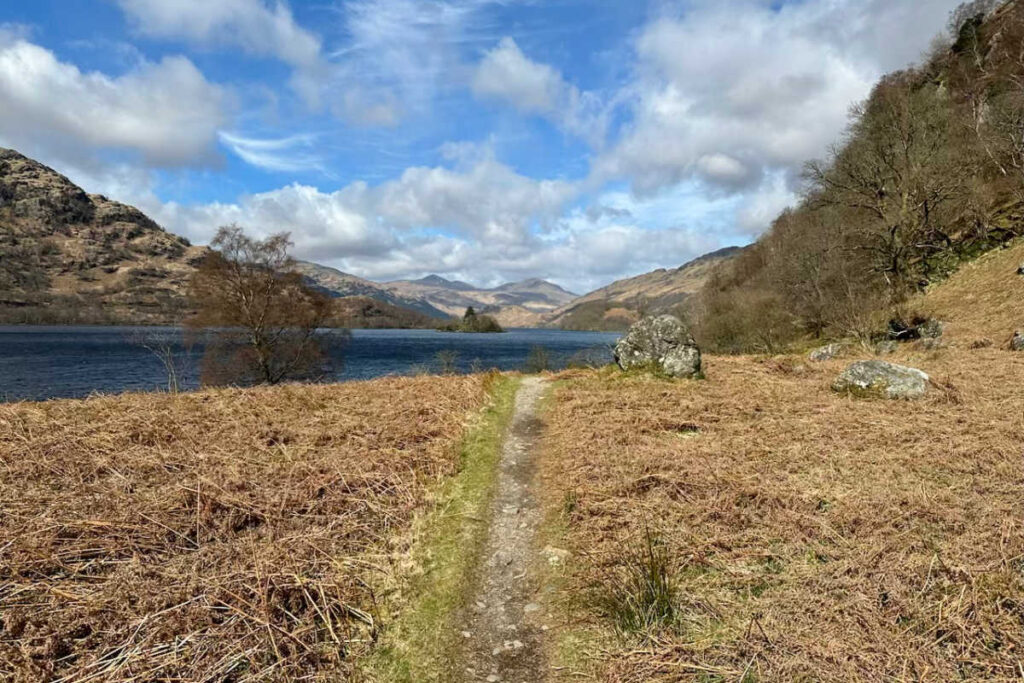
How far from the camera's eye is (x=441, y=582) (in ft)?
17.6

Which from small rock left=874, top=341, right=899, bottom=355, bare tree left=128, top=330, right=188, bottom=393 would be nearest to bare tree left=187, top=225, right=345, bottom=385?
bare tree left=128, top=330, right=188, bottom=393

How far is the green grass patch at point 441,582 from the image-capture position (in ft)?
13.7

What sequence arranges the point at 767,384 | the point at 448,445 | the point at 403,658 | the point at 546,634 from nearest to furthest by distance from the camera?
the point at 403,658 → the point at 546,634 → the point at 448,445 → the point at 767,384

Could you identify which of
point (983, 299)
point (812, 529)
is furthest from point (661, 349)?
point (983, 299)

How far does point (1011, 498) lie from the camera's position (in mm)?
5773

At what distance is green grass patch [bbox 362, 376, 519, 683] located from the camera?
13.7 ft

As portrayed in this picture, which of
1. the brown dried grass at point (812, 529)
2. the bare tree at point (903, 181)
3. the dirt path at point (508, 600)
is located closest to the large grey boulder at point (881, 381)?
the brown dried grass at point (812, 529)

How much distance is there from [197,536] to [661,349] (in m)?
13.5

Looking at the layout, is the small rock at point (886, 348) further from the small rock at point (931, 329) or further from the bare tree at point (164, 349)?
the bare tree at point (164, 349)

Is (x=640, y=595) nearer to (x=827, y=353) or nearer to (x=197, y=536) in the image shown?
(x=197, y=536)

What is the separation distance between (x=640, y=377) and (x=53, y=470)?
44.3 feet

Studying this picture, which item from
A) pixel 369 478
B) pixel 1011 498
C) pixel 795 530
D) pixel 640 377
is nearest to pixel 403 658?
pixel 369 478

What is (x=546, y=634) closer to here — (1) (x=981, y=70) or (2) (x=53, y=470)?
(2) (x=53, y=470)

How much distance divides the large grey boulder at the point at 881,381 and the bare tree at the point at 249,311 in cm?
2599
